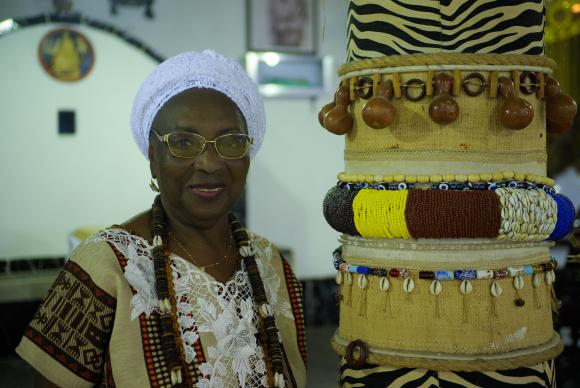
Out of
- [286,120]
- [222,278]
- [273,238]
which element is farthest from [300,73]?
[222,278]

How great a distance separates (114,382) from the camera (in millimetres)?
1470

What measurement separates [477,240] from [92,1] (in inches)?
164

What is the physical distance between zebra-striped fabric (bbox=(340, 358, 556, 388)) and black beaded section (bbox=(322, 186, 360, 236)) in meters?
0.32

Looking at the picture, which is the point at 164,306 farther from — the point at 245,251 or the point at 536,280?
the point at 536,280

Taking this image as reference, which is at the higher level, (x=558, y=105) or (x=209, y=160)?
(x=558, y=105)

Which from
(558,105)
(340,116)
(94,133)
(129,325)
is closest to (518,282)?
(558,105)

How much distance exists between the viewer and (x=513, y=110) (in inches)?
49.6

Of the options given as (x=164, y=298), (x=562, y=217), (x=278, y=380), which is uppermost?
(x=562, y=217)

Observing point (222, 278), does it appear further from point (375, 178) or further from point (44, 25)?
point (44, 25)

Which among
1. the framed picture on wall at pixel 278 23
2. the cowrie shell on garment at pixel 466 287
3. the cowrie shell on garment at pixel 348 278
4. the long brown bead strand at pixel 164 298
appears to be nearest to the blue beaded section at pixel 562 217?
the cowrie shell on garment at pixel 466 287

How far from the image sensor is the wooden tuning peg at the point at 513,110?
1.26 meters

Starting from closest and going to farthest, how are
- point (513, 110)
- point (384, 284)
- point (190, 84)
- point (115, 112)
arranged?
point (513, 110) → point (384, 284) → point (190, 84) → point (115, 112)

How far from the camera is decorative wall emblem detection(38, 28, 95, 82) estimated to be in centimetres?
462

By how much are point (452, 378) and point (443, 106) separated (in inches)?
22.5
